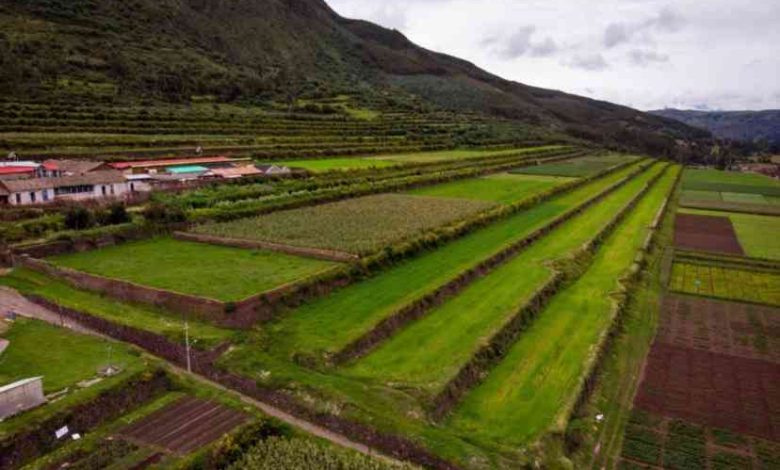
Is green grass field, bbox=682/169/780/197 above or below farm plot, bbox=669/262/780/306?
above

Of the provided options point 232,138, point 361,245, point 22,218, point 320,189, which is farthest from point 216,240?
point 232,138

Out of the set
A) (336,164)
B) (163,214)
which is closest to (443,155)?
(336,164)

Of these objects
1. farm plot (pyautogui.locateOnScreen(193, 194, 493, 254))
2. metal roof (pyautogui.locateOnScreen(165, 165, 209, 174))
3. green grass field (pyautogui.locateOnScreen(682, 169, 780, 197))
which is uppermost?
metal roof (pyautogui.locateOnScreen(165, 165, 209, 174))

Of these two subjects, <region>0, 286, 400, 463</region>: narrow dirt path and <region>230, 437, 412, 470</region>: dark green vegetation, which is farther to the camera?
<region>0, 286, 400, 463</region>: narrow dirt path

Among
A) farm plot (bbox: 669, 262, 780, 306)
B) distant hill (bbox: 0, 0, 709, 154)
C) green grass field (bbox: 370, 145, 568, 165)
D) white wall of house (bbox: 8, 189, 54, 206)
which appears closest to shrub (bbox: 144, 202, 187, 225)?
white wall of house (bbox: 8, 189, 54, 206)

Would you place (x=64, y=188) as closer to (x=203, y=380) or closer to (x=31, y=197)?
(x=31, y=197)

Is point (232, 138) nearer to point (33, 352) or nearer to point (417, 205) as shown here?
point (417, 205)

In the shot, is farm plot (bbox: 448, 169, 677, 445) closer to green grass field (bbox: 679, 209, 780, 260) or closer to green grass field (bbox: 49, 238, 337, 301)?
green grass field (bbox: 49, 238, 337, 301)
